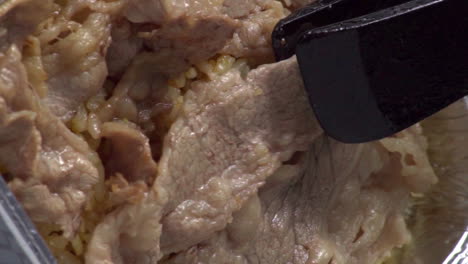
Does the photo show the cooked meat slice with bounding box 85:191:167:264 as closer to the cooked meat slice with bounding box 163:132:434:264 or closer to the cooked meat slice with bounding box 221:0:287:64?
Answer: the cooked meat slice with bounding box 163:132:434:264

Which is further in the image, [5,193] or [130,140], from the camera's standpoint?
[130,140]

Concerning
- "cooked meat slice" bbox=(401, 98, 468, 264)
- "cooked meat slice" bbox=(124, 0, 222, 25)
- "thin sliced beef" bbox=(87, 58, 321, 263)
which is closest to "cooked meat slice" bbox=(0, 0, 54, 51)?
"cooked meat slice" bbox=(124, 0, 222, 25)

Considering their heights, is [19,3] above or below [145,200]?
above

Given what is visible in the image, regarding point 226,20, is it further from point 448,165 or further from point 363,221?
point 448,165

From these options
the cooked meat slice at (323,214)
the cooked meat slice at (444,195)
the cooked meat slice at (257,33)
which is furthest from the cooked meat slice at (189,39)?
the cooked meat slice at (444,195)

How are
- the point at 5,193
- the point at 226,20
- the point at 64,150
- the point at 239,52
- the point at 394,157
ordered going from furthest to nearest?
the point at 394,157
the point at 239,52
the point at 226,20
the point at 64,150
the point at 5,193

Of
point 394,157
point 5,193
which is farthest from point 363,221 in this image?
point 5,193

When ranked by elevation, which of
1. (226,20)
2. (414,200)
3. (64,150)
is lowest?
(414,200)
